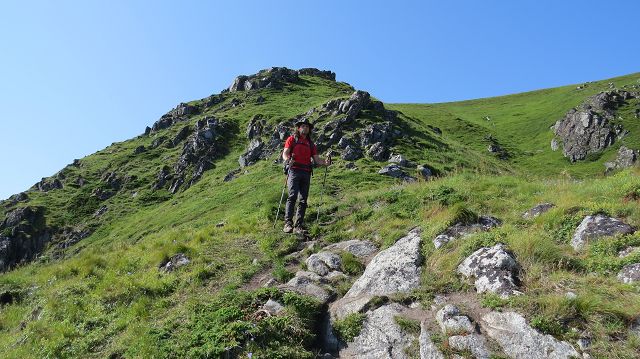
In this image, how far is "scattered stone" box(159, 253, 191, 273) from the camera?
13.3 m

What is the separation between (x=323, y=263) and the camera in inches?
457

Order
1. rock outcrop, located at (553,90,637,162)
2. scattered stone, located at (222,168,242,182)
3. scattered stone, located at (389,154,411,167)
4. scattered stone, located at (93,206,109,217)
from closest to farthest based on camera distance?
scattered stone, located at (389,154,411,167), scattered stone, located at (222,168,242,182), scattered stone, located at (93,206,109,217), rock outcrop, located at (553,90,637,162)

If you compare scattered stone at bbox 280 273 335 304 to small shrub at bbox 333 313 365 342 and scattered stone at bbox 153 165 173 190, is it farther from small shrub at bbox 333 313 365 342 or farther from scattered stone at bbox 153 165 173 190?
scattered stone at bbox 153 165 173 190

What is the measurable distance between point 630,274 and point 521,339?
263 centimetres

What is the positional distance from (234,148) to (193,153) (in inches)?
276

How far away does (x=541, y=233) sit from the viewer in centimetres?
1004

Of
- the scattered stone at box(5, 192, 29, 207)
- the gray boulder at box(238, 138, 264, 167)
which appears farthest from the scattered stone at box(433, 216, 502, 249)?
the scattered stone at box(5, 192, 29, 207)

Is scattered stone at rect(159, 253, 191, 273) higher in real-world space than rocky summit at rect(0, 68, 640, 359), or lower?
higher

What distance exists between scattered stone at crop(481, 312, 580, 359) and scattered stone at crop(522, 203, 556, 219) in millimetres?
5091

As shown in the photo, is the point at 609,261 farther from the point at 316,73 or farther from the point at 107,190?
the point at 316,73

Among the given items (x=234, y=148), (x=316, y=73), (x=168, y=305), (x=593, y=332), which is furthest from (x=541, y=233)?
(x=316, y=73)

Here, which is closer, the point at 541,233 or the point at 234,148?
the point at 541,233

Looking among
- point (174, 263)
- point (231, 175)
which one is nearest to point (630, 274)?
point (174, 263)

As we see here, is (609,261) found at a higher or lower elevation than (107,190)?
lower
